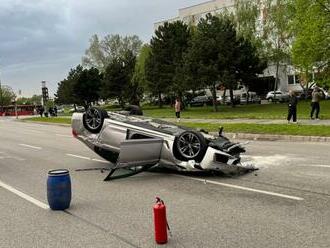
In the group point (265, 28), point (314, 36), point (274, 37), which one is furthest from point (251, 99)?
point (314, 36)

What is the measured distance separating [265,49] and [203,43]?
17964 millimetres

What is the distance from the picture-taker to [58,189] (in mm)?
7992

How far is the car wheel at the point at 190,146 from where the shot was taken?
10492 millimetres

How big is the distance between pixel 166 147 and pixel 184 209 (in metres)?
3.09

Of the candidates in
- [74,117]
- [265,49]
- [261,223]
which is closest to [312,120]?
[74,117]

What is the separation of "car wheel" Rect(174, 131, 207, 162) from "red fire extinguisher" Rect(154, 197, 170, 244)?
15.0ft

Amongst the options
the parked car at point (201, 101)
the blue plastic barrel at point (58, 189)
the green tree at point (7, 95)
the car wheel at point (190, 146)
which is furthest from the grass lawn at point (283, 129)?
the green tree at point (7, 95)

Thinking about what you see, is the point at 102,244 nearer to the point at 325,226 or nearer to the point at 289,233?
the point at 289,233

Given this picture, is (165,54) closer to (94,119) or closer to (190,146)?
(94,119)

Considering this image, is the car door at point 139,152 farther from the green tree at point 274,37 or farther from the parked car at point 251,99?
the parked car at point 251,99

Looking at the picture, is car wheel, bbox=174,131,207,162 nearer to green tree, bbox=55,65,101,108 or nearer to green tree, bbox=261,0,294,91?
green tree, bbox=261,0,294,91

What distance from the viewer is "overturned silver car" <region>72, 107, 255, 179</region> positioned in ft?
34.1

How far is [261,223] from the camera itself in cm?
671

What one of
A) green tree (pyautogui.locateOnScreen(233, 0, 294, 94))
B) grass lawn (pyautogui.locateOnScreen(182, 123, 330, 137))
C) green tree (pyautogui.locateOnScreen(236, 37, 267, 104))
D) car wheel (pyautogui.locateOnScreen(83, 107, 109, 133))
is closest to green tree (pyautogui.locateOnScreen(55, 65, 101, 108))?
green tree (pyautogui.locateOnScreen(233, 0, 294, 94))
